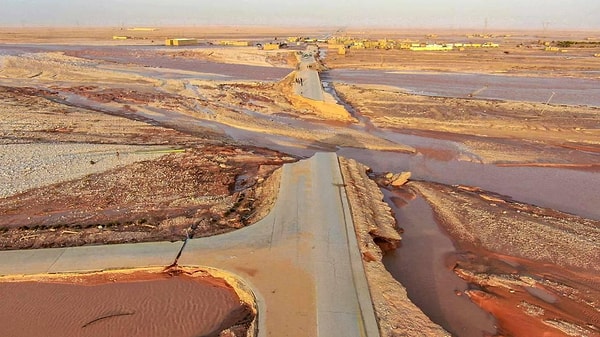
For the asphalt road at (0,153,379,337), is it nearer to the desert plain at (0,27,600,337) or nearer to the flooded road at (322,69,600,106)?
the desert plain at (0,27,600,337)

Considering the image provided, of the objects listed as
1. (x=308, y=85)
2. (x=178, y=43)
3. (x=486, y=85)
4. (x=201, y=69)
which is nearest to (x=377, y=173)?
(x=308, y=85)

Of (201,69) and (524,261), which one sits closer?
(524,261)

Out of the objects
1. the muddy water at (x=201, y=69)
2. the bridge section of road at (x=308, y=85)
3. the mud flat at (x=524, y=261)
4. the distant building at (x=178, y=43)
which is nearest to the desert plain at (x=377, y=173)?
the mud flat at (x=524, y=261)

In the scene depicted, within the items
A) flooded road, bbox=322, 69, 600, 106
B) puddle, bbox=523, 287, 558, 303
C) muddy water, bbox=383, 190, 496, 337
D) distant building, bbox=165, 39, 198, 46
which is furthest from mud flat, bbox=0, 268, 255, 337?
distant building, bbox=165, 39, 198, 46

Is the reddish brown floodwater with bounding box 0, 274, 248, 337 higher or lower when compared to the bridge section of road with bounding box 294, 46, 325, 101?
lower

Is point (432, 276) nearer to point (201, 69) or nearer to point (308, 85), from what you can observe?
point (308, 85)
